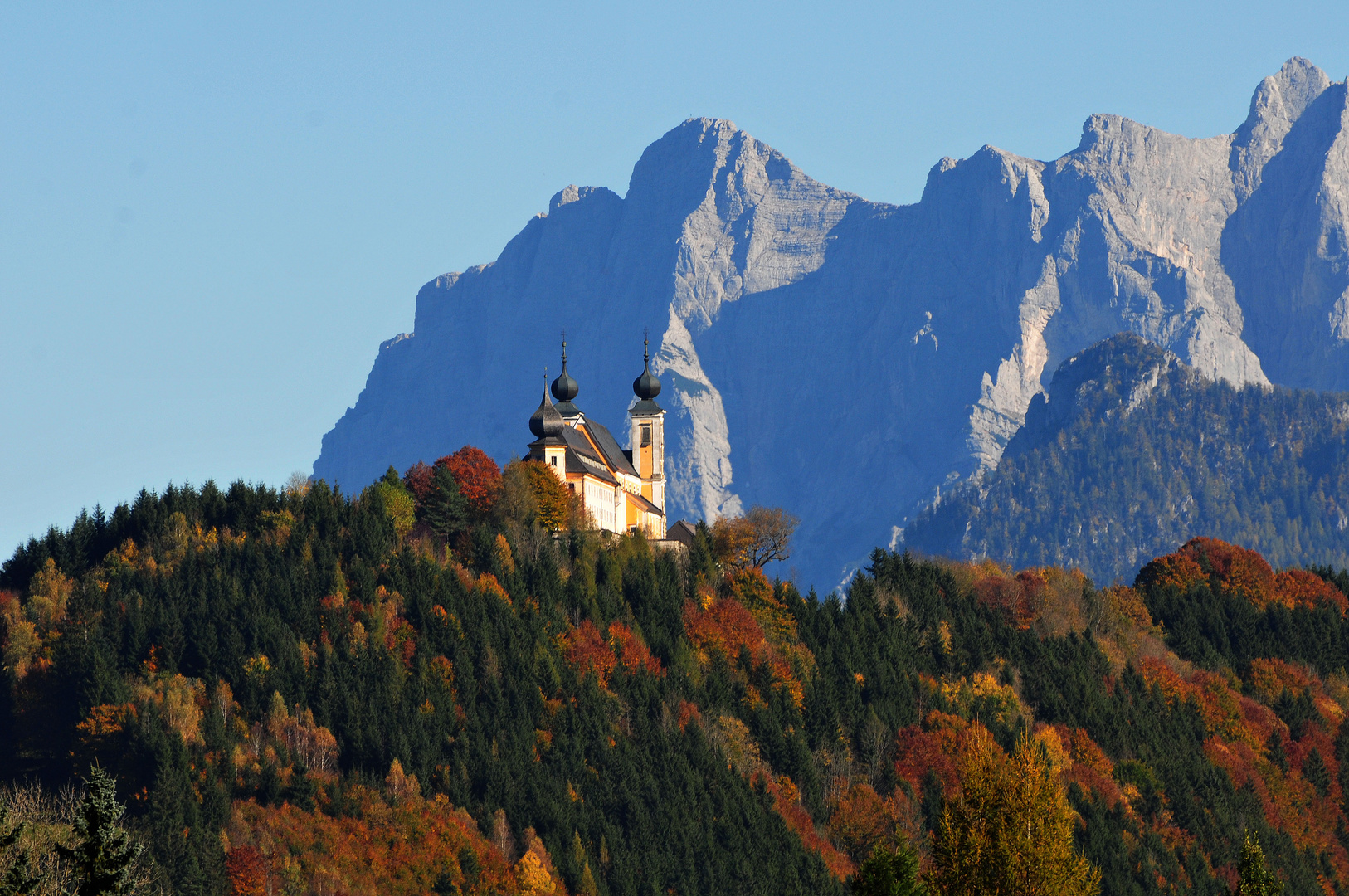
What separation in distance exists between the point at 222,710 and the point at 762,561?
56.6 metres

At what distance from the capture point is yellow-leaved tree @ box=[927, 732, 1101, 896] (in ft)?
252

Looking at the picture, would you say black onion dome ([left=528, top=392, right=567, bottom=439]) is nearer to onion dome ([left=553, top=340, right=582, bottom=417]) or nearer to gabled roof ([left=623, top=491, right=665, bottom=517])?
onion dome ([left=553, top=340, right=582, bottom=417])

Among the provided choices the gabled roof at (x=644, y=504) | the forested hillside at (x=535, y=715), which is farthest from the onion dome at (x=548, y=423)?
the gabled roof at (x=644, y=504)

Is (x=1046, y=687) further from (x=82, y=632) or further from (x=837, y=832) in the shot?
(x=82, y=632)

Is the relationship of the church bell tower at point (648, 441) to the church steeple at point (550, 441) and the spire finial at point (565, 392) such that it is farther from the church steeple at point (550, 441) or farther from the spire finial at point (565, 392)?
the church steeple at point (550, 441)

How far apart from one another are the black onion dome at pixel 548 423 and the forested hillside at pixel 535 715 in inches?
169

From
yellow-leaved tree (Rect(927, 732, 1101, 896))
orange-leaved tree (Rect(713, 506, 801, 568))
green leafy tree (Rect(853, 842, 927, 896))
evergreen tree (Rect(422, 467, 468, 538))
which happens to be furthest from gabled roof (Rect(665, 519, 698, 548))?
green leafy tree (Rect(853, 842, 927, 896))

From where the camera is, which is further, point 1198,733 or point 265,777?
point 1198,733

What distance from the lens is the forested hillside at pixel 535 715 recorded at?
138m

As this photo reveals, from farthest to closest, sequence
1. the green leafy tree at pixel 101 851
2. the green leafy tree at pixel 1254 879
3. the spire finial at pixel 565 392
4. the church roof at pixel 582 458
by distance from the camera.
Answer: the spire finial at pixel 565 392 → the church roof at pixel 582 458 → the green leafy tree at pixel 1254 879 → the green leafy tree at pixel 101 851

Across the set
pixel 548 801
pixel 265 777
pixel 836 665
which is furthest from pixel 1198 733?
pixel 265 777

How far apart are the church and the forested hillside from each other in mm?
3568

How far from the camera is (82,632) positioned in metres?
149

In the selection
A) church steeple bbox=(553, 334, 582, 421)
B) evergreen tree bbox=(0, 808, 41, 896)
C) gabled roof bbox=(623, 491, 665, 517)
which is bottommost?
evergreen tree bbox=(0, 808, 41, 896)
